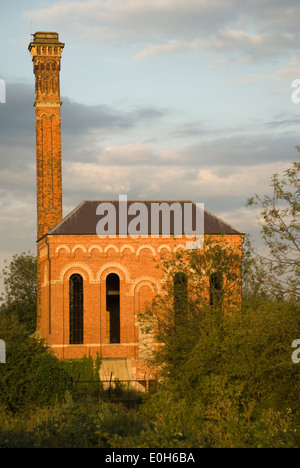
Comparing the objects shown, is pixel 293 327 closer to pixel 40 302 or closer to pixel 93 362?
pixel 93 362

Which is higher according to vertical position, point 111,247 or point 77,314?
point 111,247

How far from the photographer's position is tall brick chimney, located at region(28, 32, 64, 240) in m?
47.3

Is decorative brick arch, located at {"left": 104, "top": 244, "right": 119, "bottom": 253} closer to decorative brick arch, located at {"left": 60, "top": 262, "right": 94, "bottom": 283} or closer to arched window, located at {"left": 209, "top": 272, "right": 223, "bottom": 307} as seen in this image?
decorative brick arch, located at {"left": 60, "top": 262, "right": 94, "bottom": 283}

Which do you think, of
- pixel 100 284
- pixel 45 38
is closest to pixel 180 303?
pixel 100 284

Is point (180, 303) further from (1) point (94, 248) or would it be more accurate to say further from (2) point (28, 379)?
(1) point (94, 248)

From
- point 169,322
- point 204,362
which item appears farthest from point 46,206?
point 204,362

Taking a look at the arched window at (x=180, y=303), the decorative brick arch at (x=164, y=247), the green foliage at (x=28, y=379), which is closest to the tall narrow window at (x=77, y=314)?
the decorative brick arch at (x=164, y=247)

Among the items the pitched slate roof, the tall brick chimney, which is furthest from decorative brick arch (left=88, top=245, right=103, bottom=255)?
the tall brick chimney

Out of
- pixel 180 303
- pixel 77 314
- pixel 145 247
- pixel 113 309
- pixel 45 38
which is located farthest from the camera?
pixel 113 309

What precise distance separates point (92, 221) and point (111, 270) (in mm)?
3277

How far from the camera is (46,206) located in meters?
47.1

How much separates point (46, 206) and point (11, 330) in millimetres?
16684

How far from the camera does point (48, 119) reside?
156 feet

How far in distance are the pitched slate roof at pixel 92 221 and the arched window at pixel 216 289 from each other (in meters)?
4.40
